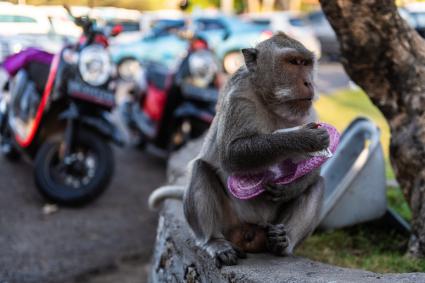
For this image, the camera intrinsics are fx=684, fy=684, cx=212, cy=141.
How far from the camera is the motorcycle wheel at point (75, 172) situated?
Result: 569 centimetres

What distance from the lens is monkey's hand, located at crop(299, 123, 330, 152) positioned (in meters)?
3.00

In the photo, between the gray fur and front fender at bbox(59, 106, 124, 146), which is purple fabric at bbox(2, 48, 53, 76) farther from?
the gray fur

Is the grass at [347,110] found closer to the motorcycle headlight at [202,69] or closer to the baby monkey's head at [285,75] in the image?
the motorcycle headlight at [202,69]

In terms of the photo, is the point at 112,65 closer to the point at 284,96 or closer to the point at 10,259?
the point at 10,259

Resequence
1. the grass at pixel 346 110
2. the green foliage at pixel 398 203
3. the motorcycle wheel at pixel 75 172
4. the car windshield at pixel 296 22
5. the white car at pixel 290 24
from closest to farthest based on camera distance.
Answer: the green foliage at pixel 398 203 → the motorcycle wheel at pixel 75 172 → the grass at pixel 346 110 → the white car at pixel 290 24 → the car windshield at pixel 296 22

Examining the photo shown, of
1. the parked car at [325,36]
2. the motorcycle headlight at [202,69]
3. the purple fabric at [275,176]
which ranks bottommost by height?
the parked car at [325,36]

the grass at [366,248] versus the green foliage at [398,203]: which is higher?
the grass at [366,248]

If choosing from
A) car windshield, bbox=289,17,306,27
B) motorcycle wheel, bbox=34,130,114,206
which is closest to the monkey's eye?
motorcycle wheel, bbox=34,130,114,206

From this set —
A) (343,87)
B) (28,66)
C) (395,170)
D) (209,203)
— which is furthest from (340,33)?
(343,87)

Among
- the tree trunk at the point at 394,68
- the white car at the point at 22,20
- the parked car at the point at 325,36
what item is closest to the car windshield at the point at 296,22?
the parked car at the point at 325,36

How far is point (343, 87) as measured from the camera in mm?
15297

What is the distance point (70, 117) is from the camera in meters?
5.79

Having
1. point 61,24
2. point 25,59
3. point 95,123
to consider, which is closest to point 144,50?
point 61,24

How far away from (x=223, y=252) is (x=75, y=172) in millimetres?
2914
